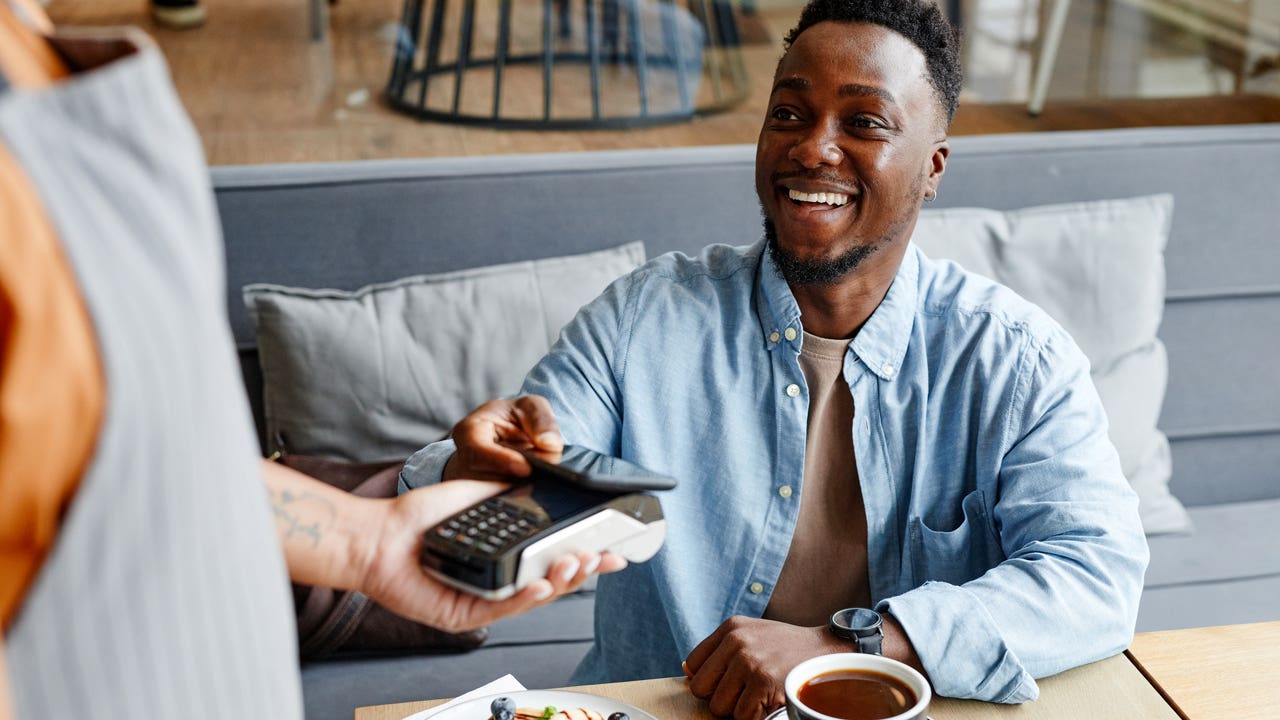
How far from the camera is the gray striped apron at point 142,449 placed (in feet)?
1.39

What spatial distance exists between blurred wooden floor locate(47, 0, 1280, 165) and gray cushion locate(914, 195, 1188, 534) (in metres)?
0.71

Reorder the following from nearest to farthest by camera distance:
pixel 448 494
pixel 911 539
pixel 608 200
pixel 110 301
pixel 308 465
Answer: pixel 110 301 → pixel 448 494 → pixel 911 539 → pixel 308 465 → pixel 608 200

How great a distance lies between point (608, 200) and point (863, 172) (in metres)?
0.73

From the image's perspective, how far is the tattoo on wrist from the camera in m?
0.77

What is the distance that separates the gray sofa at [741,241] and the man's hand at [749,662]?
668mm

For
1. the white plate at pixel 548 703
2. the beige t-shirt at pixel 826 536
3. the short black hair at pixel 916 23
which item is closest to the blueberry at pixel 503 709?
the white plate at pixel 548 703

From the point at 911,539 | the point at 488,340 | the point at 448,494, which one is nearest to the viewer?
the point at 448,494

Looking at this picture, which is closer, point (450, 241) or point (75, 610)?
point (75, 610)

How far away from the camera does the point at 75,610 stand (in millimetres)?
430

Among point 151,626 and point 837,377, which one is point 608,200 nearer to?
point 837,377

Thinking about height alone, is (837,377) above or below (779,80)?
below

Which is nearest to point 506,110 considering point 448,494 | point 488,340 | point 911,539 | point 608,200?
point 608,200

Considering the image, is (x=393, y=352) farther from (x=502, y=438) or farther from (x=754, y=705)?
(x=754, y=705)

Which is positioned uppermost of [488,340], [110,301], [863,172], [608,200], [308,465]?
[110,301]
